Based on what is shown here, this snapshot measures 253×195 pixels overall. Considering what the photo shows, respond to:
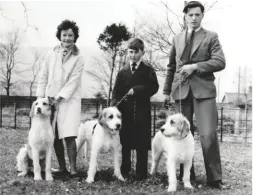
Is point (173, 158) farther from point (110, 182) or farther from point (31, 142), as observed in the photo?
point (31, 142)

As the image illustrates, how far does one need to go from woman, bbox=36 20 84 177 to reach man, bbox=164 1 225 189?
1687 mm

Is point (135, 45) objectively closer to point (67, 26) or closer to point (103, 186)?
point (67, 26)

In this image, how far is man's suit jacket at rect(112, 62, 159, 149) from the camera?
18.1 ft

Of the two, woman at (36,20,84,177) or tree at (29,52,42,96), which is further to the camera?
tree at (29,52,42,96)

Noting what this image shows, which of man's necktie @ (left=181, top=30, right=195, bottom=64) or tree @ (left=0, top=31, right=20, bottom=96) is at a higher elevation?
tree @ (left=0, top=31, right=20, bottom=96)

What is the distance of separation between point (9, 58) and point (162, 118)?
8.18m

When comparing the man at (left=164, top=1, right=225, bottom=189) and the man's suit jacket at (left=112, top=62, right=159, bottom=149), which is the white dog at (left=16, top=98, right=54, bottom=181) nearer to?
the man's suit jacket at (left=112, top=62, right=159, bottom=149)

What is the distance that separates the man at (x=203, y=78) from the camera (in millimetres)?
5078

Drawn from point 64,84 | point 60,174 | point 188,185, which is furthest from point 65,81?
point 188,185

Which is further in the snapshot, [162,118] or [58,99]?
[162,118]

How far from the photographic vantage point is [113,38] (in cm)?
1714

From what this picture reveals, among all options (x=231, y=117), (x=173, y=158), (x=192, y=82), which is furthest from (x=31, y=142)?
(x=231, y=117)

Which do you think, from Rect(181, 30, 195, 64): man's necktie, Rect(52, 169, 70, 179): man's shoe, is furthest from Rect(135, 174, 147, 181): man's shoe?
Rect(181, 30, 195, 64): man's necktie

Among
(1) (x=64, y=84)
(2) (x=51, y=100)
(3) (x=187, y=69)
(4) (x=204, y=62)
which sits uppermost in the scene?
(4) (x=204, y=62)
